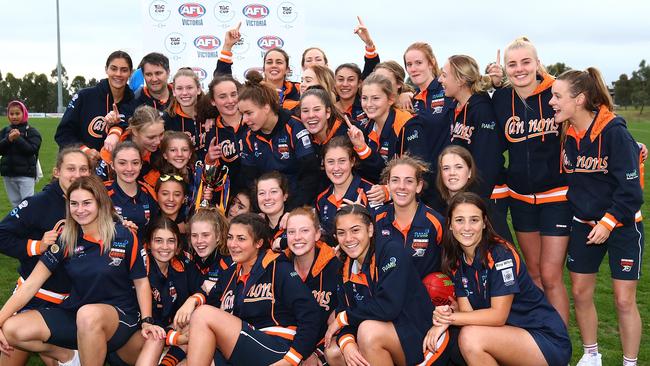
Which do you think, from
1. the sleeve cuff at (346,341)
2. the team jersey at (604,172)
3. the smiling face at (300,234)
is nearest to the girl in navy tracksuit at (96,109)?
the smiling face at (300,234)

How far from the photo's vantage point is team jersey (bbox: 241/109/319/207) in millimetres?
5387

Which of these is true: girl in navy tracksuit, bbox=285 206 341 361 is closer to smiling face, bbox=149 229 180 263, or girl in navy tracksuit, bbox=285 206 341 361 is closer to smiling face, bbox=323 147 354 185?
smiling face, bbox=323 147 354 185

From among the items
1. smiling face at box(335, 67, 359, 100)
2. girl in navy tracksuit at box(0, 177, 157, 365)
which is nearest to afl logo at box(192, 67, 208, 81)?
smiling face at box(335, 67, 359, 100)

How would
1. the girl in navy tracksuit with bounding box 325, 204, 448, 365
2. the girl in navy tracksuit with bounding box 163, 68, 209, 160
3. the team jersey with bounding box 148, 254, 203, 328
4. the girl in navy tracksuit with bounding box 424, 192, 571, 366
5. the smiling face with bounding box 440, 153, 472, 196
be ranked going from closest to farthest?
the girl in navy tracksuit with bounding box 424, 192, 571, 366, the girl in navy tracksuit with bounding box 325, 204, 448, 365, the smiling face with bounding box 440, 153, 472, 196, the team jersey with bounding box 148, 254, 203, 328, the girl in navy tracksuit with bounding box 163, 68, 209, 160

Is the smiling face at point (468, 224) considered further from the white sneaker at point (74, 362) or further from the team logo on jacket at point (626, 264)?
the white sneaker at point (74, 362)

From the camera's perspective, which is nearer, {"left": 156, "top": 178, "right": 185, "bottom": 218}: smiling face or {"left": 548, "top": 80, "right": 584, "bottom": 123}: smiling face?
{"left": 548, "top": 80, "right": 584, "bottom": 123}: smiling face

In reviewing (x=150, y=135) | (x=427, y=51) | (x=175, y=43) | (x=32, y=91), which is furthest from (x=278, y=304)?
(x=32, y=91)

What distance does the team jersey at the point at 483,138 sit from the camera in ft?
15.8

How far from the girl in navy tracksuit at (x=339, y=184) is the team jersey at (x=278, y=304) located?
71 cm

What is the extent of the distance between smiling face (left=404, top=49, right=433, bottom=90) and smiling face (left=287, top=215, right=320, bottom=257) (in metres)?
2.01

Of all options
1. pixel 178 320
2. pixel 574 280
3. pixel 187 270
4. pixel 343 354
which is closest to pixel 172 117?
pixel 187 270

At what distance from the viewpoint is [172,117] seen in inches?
236

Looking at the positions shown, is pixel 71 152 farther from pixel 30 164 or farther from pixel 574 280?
pixel 30 164

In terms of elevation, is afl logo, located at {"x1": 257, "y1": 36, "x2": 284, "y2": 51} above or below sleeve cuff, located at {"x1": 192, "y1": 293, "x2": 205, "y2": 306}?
above
